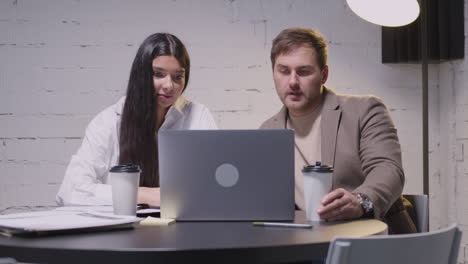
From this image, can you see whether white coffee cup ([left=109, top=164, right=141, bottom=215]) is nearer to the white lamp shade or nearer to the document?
the document

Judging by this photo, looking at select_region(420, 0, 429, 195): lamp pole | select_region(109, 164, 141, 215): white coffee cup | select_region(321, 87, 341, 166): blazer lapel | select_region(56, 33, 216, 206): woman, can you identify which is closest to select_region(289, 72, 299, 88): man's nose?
select_region(321, 87, 341, 166): blazer lapel

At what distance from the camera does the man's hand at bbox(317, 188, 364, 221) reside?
5.28 feet

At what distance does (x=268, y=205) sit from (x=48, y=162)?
1991mm

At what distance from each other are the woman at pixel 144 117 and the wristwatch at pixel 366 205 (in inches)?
33.3

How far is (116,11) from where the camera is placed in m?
3.37

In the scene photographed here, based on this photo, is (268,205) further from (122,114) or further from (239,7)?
(239,7)

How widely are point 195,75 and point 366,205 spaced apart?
1798mm

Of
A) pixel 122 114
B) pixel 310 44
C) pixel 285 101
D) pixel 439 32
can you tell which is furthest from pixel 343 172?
pixel 439 32

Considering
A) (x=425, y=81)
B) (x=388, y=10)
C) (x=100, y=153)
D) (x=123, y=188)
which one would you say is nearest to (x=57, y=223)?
(x=123, y=188)

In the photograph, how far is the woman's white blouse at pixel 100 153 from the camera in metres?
2.11

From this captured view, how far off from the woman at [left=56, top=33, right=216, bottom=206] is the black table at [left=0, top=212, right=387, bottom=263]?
938mm

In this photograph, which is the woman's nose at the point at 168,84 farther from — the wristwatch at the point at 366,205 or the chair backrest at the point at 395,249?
the chair backrest at the point at 395,249

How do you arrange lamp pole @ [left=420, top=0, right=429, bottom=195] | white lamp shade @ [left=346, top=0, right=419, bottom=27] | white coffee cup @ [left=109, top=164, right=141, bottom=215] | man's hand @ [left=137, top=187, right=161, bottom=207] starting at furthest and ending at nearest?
lamp pole @ [left=420, top=0, right=429, bottom=195]
white lamp shade @ [left=346, top=0, right=419, bottom=27]
man's hand @ [left=137, top=187, right=161, bottom=207]
white coffee cup @ [left=109, top=164, right=141, bottom=215]

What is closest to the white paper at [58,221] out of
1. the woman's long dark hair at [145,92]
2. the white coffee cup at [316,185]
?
the white coffee cup at [316,185]
